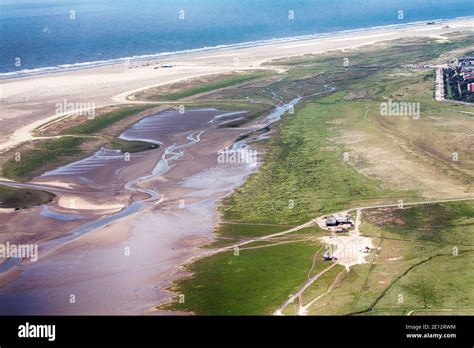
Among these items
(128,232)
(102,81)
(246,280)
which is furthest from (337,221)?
(102,81)

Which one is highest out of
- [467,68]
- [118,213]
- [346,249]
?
[467,68]

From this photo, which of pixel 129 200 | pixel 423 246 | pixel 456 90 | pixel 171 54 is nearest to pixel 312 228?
pixel 423 246

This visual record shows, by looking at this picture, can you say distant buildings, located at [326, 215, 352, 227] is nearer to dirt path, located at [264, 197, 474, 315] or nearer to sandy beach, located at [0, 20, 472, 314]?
dirt path, located at [264, 197, 474, 315]

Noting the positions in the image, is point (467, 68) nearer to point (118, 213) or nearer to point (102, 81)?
point (102, 81)

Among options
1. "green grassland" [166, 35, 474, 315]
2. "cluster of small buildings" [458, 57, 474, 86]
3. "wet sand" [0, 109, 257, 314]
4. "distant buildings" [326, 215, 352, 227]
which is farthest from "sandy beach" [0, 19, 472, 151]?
"distant buildings" [326, 215, 352, 227]

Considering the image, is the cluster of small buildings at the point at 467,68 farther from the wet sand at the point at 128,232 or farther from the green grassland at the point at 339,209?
the wet sand at the point at 128,232

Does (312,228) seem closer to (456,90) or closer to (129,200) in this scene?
(129,200)
